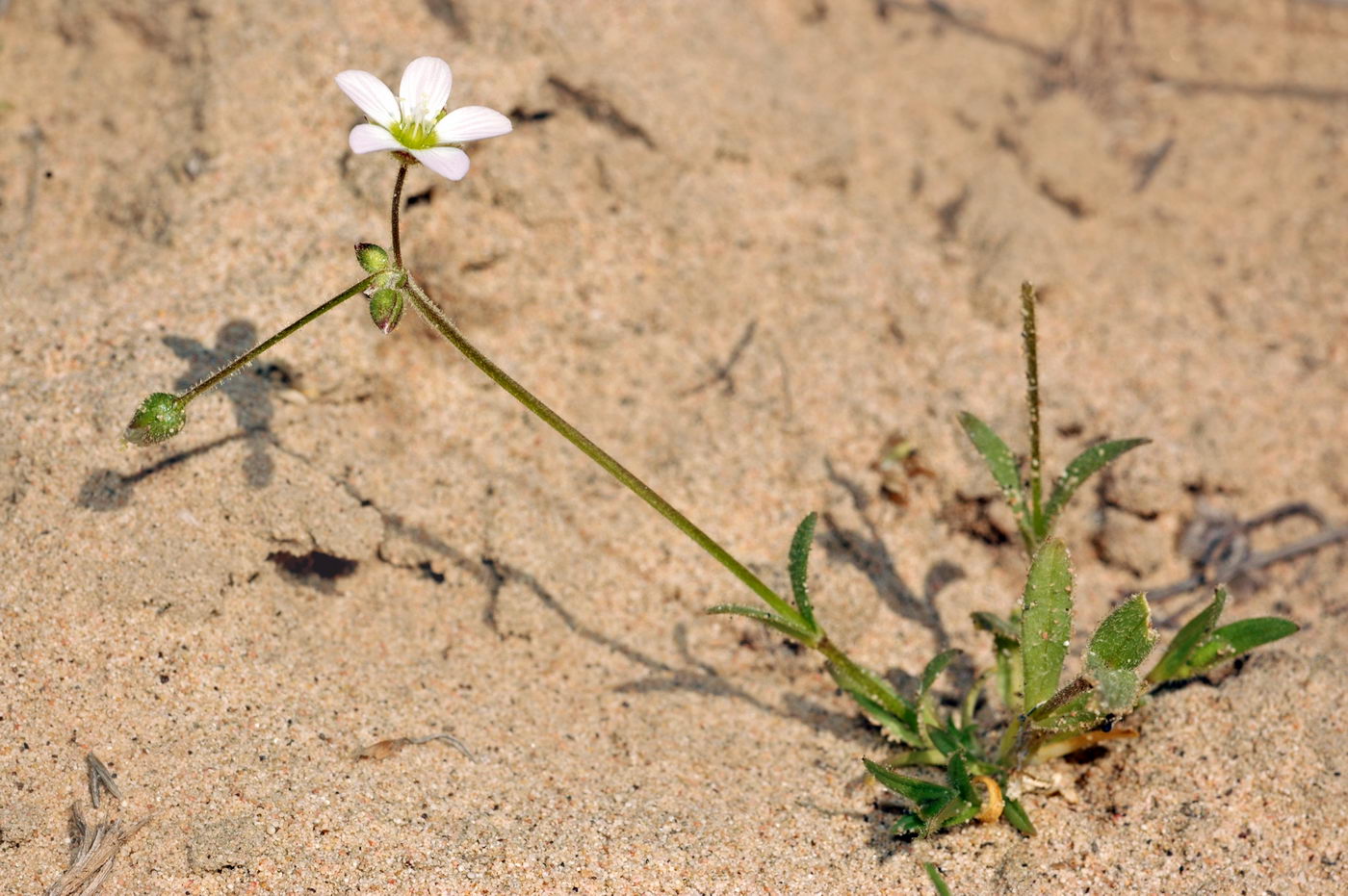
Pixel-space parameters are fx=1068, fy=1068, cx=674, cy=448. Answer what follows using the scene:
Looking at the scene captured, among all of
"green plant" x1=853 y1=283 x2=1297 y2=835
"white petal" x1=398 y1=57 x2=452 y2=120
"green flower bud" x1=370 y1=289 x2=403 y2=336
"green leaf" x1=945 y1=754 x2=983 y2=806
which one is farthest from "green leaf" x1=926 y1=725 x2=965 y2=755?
"white petal" x1=398 y1=57 x2=452 y2=120

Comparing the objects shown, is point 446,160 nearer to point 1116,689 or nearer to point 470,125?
point 470,125

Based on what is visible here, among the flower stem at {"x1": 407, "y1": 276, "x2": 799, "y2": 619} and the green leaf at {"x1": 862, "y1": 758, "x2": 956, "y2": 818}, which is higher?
the flower stem at {"x1": 407, "y1": 276, "x2": 799, "y2": 619}

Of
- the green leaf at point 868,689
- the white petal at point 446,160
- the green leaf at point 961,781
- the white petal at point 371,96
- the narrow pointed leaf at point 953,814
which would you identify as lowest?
the green leaf at point 868,689

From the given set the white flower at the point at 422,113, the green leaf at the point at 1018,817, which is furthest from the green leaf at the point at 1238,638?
the white flower at the point at 422,113

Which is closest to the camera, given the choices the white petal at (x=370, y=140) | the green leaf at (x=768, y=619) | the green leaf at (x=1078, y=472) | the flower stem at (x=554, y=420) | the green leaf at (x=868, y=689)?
the white petal at (x=370, y=140)

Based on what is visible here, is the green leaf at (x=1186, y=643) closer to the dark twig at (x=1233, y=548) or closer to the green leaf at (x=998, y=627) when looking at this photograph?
the green leaf at (x=998, y=627)

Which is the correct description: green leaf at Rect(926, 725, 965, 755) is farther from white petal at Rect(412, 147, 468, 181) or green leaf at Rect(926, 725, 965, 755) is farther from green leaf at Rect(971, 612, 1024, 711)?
white petal at Rect(412, 147, 468, 181)

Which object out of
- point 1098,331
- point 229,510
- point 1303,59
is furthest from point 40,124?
point 1303,59
